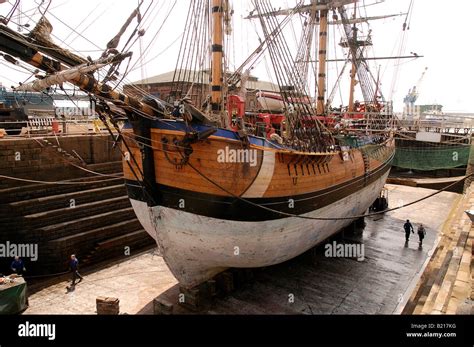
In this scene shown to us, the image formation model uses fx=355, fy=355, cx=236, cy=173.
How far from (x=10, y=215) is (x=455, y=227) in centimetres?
1975

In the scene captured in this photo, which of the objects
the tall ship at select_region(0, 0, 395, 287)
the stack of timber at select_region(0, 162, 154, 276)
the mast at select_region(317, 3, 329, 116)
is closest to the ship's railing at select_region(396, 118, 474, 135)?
the mast at select_region(317, 3, 329, 116)

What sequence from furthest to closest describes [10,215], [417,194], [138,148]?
[417,194] < [10,215] < [138,148]

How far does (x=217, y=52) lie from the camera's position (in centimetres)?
938

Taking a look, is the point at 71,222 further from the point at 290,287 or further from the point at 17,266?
the point at 290,287

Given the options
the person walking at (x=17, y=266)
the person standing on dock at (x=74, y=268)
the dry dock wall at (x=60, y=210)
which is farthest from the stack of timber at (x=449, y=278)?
the person walking at (x=17, y=266)

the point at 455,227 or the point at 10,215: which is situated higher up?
the point at 10,215

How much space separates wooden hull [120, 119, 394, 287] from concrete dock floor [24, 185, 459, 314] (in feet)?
4.31

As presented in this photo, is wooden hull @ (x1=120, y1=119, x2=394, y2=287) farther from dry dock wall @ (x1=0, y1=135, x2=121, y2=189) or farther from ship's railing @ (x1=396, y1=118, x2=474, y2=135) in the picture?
ship's railing @ (x1=396, y1=118, x2=474, y2=135)

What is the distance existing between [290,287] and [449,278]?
4.81 m

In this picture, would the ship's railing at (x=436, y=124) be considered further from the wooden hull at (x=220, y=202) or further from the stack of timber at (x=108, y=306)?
the stack of timber at (x=108, y=306)

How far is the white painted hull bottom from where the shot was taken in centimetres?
902

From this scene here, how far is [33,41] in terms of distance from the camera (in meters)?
6.52
